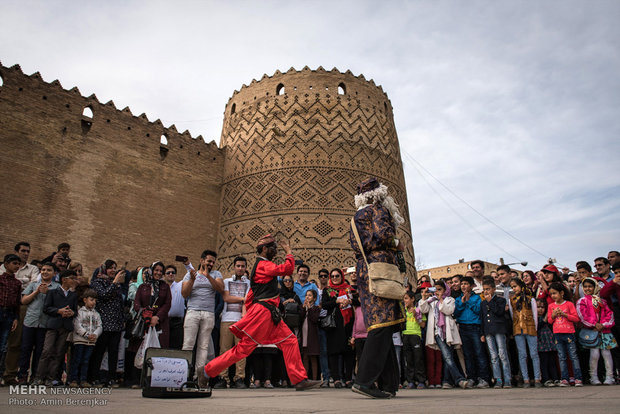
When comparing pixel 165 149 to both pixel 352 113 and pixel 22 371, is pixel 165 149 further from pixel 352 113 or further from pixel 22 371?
pixel 22 371

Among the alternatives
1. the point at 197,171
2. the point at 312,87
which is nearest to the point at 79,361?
the point at 197,171

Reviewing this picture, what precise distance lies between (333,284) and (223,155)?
421 inches

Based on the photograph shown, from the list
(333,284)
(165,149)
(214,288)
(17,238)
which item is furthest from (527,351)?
(165,149)

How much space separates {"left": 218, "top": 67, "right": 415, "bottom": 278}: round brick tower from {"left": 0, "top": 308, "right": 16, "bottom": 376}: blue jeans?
849 cm

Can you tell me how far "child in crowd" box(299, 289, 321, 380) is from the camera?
6477 millimetres

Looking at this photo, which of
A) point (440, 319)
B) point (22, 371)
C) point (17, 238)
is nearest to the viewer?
point (22, 371)

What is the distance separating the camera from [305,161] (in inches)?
582

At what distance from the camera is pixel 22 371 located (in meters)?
5.32

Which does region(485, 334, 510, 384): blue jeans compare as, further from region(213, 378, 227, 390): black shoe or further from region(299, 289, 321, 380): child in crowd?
region(213, 378, 227, 390): black shoe

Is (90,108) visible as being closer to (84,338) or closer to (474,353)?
(84,338)

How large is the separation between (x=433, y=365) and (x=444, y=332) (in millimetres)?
588

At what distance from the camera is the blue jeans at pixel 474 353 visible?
229 inches

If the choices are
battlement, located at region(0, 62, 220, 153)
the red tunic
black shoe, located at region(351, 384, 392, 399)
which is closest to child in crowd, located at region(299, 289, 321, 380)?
the red tunic

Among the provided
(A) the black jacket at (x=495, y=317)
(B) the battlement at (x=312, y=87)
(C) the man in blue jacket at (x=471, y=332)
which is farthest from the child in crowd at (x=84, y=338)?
(B) the battlement at (x=312, y=87)
